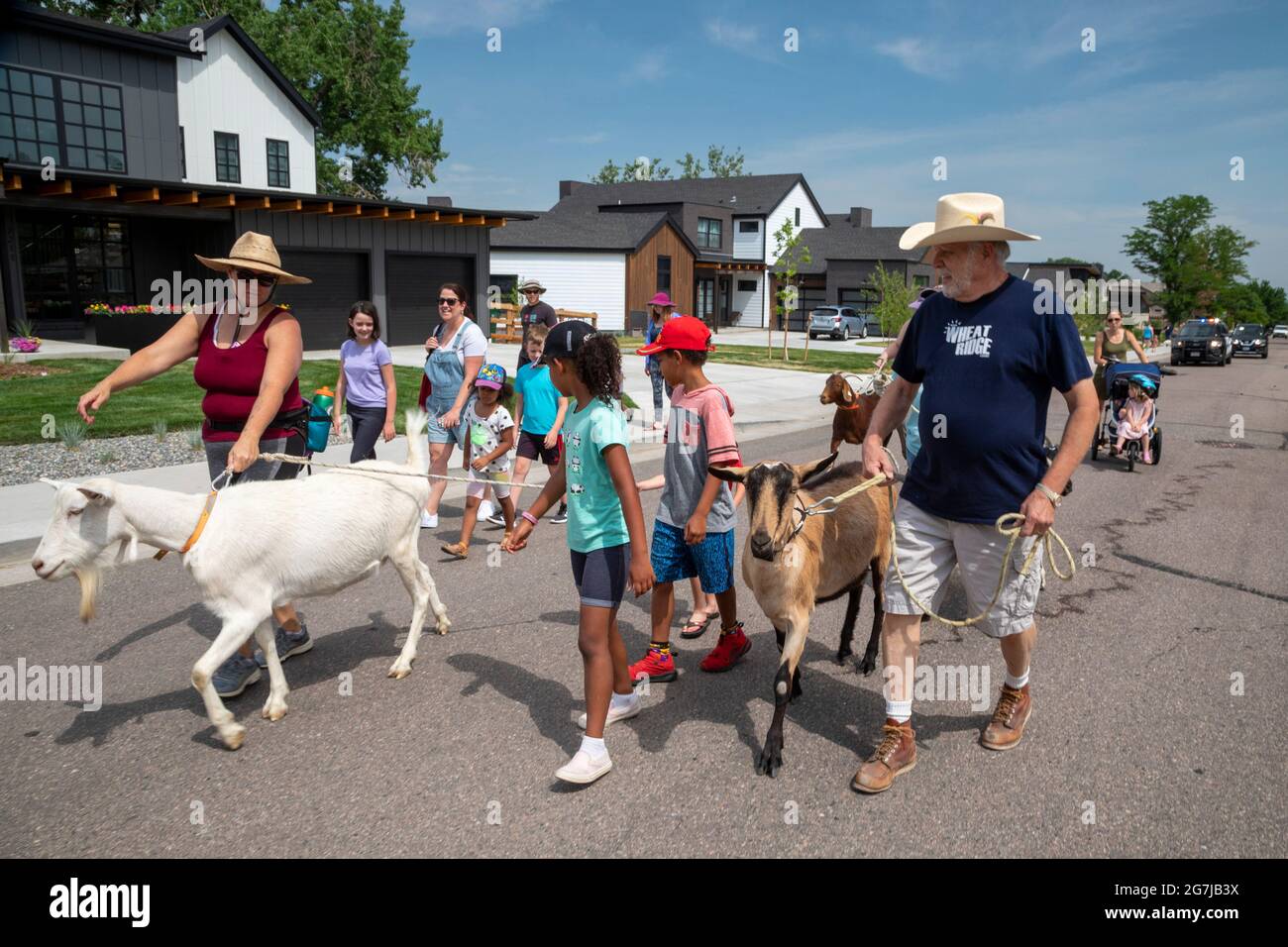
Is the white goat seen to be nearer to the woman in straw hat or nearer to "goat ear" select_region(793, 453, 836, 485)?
the woman in straw hat

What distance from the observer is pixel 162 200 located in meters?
21.7

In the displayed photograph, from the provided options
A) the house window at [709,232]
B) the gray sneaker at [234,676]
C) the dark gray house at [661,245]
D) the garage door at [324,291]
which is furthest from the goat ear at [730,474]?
the house window at [709,232]


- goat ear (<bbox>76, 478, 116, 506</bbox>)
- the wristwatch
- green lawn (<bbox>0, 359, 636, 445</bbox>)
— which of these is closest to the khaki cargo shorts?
the wristwatch

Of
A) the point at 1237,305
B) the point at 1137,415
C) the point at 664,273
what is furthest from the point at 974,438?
the point at 1237,305

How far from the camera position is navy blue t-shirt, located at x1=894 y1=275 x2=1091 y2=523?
12.1 ft

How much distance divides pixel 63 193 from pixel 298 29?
31855mm

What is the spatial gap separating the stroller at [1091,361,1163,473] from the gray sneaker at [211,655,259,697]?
1165 cm

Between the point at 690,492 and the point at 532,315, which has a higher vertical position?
the point at 532,315

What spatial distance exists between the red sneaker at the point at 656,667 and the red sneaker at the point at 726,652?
258 millimetres

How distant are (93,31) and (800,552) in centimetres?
2957

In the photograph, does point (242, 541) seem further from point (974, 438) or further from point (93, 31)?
point (93, 31)

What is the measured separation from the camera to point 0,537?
745cm

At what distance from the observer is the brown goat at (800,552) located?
412 cm

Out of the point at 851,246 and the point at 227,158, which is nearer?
the point at 227,158
